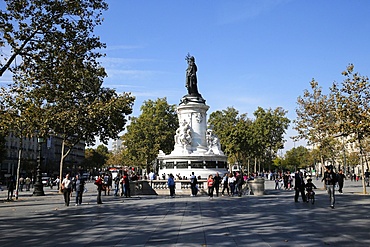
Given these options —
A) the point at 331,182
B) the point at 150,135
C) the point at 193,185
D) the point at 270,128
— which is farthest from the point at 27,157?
the point at 331,182

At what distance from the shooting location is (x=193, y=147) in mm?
36969

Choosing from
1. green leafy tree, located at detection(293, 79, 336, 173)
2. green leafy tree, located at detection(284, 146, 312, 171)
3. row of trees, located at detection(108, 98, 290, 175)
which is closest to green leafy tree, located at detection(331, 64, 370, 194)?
green leafy tree, located at detection(293, 79, 336, 173)

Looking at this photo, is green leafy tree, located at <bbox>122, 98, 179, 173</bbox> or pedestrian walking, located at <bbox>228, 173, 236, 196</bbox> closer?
A: pedestrian walking, located at <bbox>228, 173, 236, 196</bbox>

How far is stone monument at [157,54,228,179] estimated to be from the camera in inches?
1383

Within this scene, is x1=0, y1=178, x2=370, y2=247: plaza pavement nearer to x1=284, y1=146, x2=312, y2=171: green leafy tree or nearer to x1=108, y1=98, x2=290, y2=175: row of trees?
x1=108, y1=98, x2=290, y2=175: row of trees

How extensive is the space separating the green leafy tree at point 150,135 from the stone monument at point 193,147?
A: 28.0 meters

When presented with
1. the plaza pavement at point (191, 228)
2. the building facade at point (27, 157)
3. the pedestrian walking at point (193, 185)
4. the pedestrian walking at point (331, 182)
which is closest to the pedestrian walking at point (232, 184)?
the pedestrian walking at point (193, 185)

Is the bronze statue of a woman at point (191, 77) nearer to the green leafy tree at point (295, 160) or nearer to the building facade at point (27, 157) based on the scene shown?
the building facade at point (27, 157)

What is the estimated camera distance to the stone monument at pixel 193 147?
35.1 meters

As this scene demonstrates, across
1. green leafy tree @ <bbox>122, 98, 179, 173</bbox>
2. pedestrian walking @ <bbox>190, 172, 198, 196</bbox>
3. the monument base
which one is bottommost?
pedestrian walking @ <bbox>190, 172, 198, 196</bbox>

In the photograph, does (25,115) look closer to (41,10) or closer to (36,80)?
(36,80)

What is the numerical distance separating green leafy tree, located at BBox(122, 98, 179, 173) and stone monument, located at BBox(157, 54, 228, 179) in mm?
28040

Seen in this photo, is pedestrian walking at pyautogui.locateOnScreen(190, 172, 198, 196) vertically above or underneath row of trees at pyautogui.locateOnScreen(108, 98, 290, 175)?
underneath

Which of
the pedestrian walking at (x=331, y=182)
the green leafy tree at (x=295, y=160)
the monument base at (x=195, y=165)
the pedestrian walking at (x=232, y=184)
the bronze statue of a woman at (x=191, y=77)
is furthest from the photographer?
the green leafy tree at (x=295, y=160)
